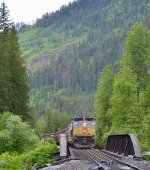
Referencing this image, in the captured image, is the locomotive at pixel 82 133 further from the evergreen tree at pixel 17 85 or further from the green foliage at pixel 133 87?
the evergreen tree at pixel 17 85

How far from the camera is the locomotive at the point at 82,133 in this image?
47062 mm

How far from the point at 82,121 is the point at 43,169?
27851 mm

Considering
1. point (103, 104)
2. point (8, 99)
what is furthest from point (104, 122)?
point (8, 99)

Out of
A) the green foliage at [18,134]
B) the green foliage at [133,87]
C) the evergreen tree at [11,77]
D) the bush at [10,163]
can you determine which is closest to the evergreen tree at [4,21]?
the evergreen tree at [11,77]

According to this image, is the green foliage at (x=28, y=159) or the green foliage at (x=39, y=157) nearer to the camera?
the green foliage at (x=28, y=159)

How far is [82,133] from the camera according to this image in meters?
47.4

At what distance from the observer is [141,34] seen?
54.8 m

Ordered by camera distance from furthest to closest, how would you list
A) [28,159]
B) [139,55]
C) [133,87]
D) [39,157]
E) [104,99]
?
1. [104,99]
2. [139,55]
3. [133,87]
4. [39,157]
5. [28,159]

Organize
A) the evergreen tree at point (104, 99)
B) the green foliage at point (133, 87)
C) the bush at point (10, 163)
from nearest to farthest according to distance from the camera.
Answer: the bush at point (10, 163), the green foliage at point (133, 87), the evergreen tree at point (104, 99)

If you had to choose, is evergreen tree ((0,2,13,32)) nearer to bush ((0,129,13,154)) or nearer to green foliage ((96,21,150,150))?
green foliage ((96,21,150,150))

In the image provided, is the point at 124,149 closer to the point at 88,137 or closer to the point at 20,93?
the point at 88,137

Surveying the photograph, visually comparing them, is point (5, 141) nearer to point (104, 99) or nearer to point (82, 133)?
point (82, 133)

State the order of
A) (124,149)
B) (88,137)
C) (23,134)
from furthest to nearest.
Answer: (88,137) < (23,134) < (124,149)

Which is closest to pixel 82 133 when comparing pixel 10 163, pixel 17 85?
pixel 17 85
